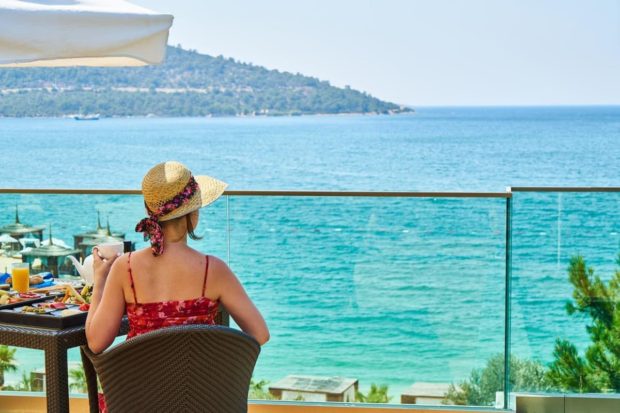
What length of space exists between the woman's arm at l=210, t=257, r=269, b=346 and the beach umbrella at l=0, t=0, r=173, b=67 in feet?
3.59

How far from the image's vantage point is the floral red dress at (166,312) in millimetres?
2760

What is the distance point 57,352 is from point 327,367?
195 centimetres

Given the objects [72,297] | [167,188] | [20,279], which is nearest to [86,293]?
[72,297]

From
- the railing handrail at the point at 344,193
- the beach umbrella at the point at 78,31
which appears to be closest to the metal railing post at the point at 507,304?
the railing handrail at the point at 344,193

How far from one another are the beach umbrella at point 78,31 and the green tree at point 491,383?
7.21 feet

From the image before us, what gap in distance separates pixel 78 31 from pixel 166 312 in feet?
3.97

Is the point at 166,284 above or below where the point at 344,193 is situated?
below

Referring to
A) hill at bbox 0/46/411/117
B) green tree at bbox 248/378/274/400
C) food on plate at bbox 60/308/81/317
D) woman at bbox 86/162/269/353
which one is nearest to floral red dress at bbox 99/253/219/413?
woman at bbox 86/162/269/353

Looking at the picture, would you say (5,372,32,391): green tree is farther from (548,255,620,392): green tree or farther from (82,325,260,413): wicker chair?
(548,255,620,392): green tree

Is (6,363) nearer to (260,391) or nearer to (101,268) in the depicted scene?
(260,391)

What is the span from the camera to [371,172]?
47.6 meters

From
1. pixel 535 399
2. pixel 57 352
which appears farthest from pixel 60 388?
pixel 535 399

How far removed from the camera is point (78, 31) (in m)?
3.42

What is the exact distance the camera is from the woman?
276cm
